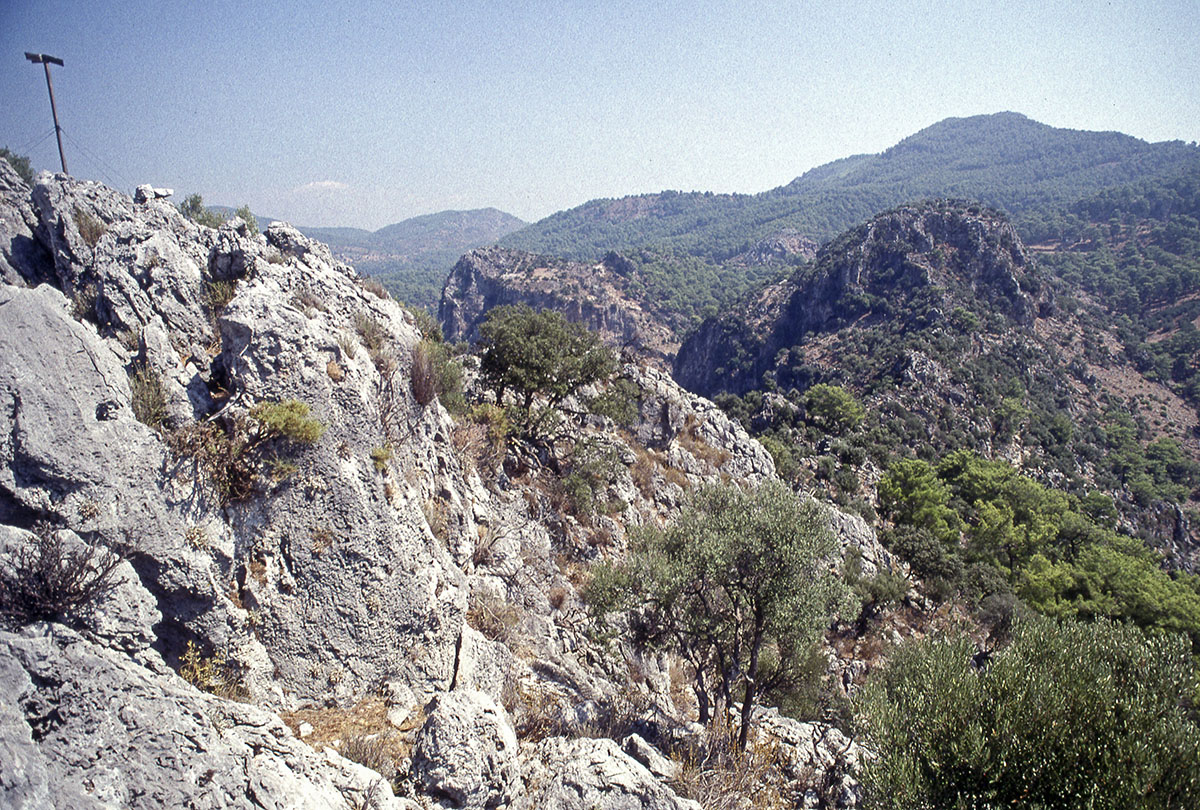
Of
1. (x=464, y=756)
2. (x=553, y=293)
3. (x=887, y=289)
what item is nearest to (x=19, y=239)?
(x=464, y=756)

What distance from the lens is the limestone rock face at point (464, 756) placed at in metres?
6.07

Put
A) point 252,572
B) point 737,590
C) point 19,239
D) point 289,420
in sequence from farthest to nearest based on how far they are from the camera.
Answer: point 737,590 < point 19,239 < point 289,420 < point 252,572

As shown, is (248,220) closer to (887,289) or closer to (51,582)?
(51,582)

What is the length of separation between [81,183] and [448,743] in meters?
12.7

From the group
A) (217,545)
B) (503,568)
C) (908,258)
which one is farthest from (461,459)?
(908,258)

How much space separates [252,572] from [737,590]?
855cm

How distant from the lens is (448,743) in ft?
20.4

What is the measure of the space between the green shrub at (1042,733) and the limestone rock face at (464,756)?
16.6 feet

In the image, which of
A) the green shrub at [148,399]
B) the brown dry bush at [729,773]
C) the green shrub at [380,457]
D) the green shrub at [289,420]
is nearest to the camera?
the green shrub at [148,399]

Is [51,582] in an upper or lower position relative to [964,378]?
upper

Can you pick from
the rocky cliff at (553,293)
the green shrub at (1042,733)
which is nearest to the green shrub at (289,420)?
the green shrub at (1042,733)

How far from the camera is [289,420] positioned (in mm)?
7453

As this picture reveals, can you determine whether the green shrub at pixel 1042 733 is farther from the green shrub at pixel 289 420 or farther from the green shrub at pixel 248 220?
the green shrub at pixel 248 220

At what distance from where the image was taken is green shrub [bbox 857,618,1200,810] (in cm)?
634
